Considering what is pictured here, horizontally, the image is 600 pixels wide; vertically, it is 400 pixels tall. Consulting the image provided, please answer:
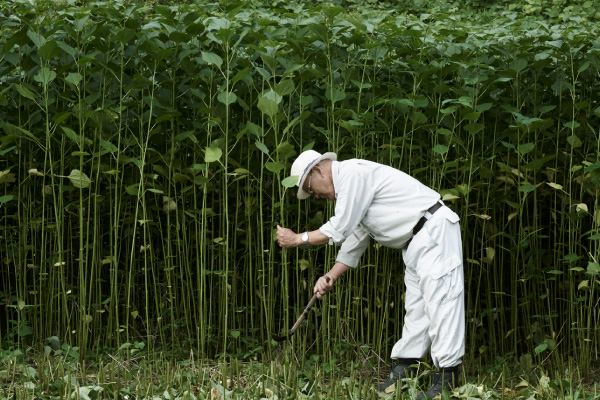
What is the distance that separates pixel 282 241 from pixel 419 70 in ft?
4.09

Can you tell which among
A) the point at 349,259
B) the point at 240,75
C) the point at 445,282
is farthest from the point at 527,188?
the point at 240,75

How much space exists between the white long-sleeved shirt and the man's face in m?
0.03

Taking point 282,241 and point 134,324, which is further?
point 134,324

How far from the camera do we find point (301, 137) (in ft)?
13.9

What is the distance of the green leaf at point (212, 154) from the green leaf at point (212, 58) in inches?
17.2

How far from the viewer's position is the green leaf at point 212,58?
401 cm

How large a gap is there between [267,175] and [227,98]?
0.64m

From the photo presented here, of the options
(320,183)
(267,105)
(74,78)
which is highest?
(74,78)

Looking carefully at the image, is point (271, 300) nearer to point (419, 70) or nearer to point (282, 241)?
point (282, 241)

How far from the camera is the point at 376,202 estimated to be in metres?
3.84

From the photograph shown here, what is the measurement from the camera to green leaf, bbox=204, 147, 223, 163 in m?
4.06

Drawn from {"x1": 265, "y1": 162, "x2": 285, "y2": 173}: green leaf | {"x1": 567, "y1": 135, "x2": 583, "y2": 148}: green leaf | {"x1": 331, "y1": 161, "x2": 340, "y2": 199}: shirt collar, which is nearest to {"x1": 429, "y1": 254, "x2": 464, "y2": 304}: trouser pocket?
{"x1": 331, "y1": 161, "x2": 340, "y2": 199}: shirt collar

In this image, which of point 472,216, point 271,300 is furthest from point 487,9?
point 271,300

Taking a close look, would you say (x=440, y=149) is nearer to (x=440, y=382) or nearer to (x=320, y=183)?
(x=320, y=183)
